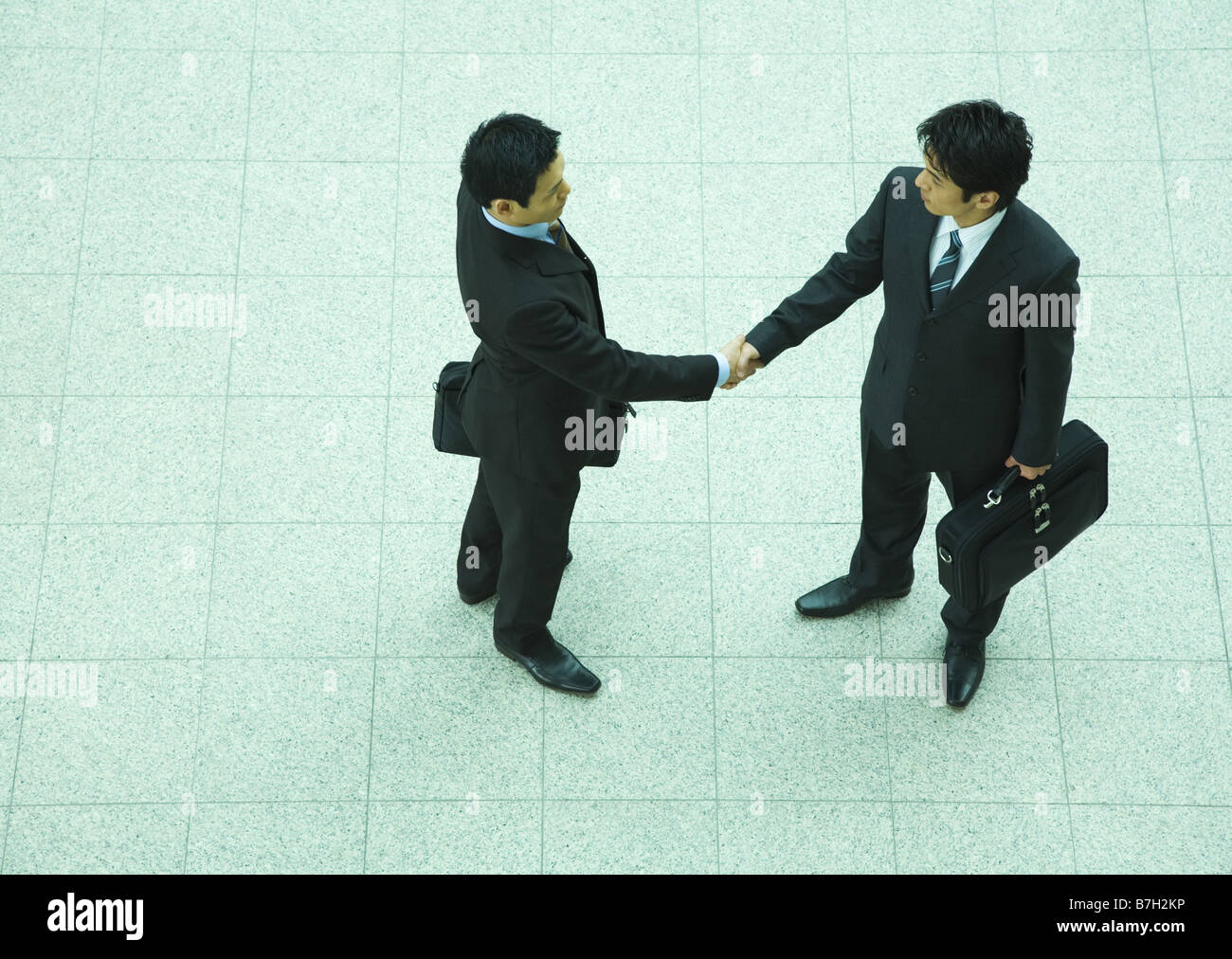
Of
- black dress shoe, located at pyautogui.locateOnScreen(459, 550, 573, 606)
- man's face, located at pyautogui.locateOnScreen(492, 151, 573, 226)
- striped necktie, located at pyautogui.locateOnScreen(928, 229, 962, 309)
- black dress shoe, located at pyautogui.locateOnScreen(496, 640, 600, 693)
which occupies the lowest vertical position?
black dress shoe, located at pyautogui.locateOnScreen(496, 640, 600, 693)

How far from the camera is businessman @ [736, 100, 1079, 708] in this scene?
2.61 m

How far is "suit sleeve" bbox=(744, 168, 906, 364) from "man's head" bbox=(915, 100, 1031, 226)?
0.81 ft

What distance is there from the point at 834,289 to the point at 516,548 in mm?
1058

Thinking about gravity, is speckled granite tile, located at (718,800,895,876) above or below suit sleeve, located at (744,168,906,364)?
below

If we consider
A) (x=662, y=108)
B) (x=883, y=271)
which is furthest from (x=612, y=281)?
(x=883, y=271)

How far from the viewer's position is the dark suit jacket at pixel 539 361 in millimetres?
2711

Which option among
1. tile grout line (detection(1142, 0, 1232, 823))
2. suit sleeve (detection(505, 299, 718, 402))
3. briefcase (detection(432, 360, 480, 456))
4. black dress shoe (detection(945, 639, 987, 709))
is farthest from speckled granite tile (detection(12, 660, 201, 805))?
tile grout line (detection(1142, 0, 1232, 823))

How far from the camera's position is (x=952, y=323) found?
2.78 m

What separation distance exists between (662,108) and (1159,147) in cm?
177

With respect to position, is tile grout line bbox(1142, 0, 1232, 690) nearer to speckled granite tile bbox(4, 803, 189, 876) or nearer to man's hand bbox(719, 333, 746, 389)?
man's hand bbox(719, 333, 746, 389)

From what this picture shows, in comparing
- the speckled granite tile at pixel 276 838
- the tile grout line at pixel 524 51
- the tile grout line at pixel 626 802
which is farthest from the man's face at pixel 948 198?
the speckled granite tile at pixel 276 838

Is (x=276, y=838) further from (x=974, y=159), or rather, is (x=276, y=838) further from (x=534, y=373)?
(x=974, y=159)

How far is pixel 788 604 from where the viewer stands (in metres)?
3.73

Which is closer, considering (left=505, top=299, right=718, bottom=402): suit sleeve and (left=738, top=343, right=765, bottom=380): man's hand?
(left=505, top=299, right=718, bottom=402): suit sleeve
